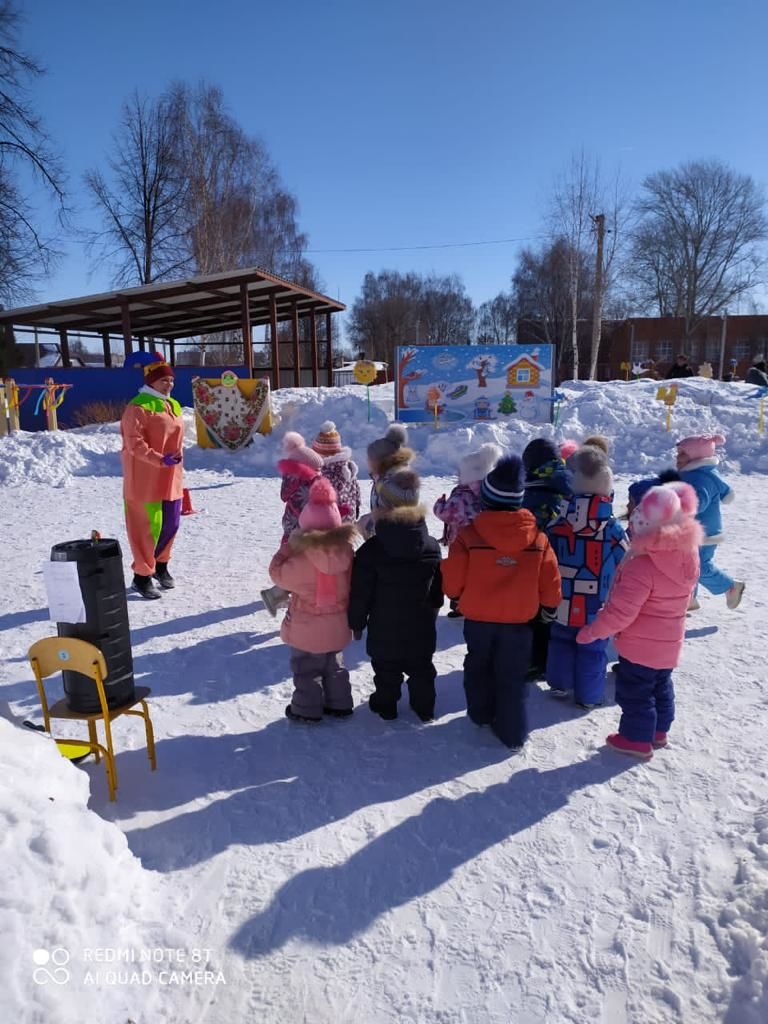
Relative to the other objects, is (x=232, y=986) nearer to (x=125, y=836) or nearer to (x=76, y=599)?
(x=125, y=836)

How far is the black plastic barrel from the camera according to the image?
114 inches

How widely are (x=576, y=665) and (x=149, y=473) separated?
3595mm

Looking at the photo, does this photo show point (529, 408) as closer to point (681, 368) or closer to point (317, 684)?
point (681, 368)

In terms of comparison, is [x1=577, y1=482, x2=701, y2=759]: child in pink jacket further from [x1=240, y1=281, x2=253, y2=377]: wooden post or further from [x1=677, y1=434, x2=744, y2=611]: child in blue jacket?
[x1=240, y1=281, x2=253, y2=377]: wooden post

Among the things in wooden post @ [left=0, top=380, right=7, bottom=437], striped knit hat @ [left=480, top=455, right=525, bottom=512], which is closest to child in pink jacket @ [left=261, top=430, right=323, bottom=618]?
striped knit hat @ [left=480, top=455, right=525, bottom=512]

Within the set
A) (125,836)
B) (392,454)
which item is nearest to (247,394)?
(392,454)

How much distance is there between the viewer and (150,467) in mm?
5230

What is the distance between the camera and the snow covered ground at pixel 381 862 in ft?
6.23

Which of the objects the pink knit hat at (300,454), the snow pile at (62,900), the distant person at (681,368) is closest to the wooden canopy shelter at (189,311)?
the distant person at (681,368)

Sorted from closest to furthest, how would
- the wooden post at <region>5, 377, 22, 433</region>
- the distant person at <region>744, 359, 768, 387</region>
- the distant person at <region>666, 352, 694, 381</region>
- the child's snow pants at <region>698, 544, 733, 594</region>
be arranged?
the child's snow pants at <region>698, 544, 733, 594</region>, the wooden post at <region>5, 377, 22, 433</region>, the distant person at <region>744, 359, 768, 387</region>, the distant person at <region>666, 352, 694, 381</region>

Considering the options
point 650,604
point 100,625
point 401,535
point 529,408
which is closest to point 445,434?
point 529,408

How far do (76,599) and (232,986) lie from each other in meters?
1.61

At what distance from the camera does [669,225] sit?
4350cm

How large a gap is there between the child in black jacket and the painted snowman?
10.5 metres
